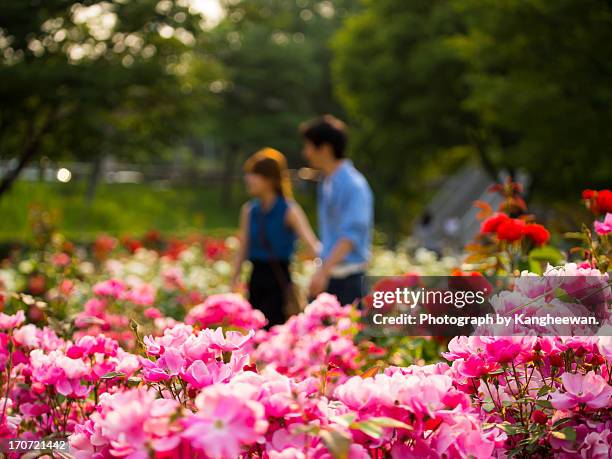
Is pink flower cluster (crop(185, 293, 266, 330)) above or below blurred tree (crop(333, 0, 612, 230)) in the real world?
below

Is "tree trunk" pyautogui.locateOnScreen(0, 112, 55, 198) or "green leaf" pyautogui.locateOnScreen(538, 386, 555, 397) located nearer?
"green leaf" pyautogui.locateOnScreen(538, 386, 555, 397)

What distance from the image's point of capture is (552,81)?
12234 mm

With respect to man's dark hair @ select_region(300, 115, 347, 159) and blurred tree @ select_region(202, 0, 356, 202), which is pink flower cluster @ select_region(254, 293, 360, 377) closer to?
man's dark hair @ select_region(300, 115, 347, 159)

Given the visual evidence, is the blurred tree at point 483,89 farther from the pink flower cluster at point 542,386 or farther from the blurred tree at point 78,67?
→ the pink flower cluster at point 542,386

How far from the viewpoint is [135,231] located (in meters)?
28.1

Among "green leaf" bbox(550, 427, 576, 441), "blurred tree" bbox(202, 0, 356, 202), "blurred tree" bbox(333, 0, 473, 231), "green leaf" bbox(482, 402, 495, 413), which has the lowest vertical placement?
"green leaf" bbox(550, 427, 576, 441)

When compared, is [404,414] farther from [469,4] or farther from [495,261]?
[469,4]

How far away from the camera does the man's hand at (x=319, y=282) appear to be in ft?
15.2

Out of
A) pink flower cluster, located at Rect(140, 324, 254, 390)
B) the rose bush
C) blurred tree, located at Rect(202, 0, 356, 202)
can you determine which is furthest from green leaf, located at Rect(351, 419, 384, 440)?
blurred tree, located at Rect(202, 0, 356, 202)

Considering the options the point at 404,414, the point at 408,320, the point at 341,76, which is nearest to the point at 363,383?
the point at 404,414

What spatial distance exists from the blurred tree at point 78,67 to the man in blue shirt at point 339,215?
736 cm

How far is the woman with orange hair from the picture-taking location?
17.3 ft

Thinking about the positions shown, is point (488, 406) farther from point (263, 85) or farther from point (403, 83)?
point (263, 85)

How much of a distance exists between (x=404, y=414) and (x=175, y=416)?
0.43 meters
